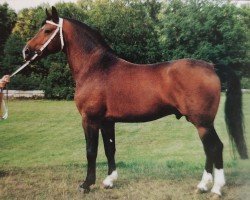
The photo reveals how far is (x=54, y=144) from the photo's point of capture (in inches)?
418

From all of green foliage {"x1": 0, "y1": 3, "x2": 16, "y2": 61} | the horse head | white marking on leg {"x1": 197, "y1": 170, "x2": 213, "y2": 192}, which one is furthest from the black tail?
green foliage {"x1": 0, "y1": 3, "x2": 16, "y2": 61}

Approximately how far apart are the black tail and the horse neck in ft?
6.42

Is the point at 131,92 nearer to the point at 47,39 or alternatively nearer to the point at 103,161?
the point at 47,39

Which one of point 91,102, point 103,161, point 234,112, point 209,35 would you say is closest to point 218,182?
point 234,112

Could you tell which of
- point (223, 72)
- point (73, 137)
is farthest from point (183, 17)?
point (223, 72)

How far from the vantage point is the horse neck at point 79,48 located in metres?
5.61

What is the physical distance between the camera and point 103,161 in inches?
348

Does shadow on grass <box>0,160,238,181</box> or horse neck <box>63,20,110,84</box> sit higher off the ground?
horse neck <box>63,20,110,84</box>

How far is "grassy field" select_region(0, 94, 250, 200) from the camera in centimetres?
530

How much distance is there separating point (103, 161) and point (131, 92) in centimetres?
399

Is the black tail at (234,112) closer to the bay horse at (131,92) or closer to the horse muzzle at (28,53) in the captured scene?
the bay horse at (131,92)

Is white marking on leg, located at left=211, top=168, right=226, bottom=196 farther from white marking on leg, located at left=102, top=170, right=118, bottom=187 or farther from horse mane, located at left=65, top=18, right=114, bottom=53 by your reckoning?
horse mane, located at left=65, top=18, right=114, bottom=53

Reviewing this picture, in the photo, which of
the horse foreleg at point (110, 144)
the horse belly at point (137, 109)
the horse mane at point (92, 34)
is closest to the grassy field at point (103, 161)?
the horse foreleg at point (110, 144)

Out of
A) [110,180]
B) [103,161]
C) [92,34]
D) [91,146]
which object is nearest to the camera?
[91,146]
